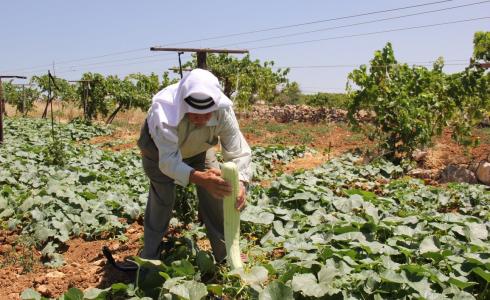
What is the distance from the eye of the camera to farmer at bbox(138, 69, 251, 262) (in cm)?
314

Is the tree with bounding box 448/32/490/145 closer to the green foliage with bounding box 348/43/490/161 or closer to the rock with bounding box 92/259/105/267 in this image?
the green foliage with bounding box 348/43/490/161

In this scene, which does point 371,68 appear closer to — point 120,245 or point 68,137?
point 120,245

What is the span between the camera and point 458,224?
4.39 metres

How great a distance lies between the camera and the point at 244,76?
21.8 meters

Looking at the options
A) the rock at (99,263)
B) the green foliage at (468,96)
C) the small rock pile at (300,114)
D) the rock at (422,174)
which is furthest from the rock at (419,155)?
the small rock pile at (300,114)

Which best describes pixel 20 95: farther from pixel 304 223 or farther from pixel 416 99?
pixel 304 223

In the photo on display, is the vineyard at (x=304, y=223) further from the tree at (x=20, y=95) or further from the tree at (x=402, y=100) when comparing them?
the tree at (x=20, y=95)

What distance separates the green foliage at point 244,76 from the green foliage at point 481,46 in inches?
477

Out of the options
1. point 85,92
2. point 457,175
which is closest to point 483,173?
point 457,175

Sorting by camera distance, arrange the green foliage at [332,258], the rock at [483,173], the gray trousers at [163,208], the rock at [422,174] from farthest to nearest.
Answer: the rock at [422,174]
the rock at [483,173]
the gray trousers at [163,208]
the green foliage at [332,258]

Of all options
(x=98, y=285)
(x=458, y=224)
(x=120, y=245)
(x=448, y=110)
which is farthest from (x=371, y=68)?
(x=98, y=285)

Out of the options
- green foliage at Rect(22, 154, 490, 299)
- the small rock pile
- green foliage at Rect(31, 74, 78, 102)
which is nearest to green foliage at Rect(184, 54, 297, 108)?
the small rock pile

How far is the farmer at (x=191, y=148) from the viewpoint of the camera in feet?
10.3

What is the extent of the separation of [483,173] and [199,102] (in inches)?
282
